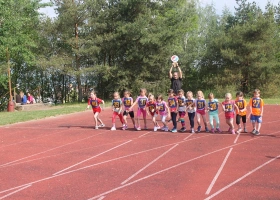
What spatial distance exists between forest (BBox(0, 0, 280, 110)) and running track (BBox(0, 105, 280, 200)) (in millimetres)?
18132

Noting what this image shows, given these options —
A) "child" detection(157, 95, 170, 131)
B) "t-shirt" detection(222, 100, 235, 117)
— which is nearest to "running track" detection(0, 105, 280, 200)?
"child" detection(157, 95, 170, 131)

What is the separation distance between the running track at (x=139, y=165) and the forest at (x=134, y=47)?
59.5 feet

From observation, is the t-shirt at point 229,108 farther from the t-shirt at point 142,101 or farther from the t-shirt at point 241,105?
the t-shirt at point 142,101

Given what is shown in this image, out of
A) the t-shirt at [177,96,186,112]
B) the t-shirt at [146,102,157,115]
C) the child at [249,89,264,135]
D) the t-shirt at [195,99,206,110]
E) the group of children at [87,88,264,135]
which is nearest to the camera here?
the child at [249,89,264,135]

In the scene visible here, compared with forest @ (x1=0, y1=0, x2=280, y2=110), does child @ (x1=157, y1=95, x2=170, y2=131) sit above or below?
below

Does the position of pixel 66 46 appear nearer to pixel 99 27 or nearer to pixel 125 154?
pixel 99 27

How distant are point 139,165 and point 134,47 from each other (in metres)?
23.0

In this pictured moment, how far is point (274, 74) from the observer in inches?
1293

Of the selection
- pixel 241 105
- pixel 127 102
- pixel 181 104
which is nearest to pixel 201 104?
pixel 181 104

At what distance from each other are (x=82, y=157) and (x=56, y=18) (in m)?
26.0

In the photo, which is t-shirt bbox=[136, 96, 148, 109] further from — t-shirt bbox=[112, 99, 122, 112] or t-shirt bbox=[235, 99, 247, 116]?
t-shirt bbox=[235, 99, 247, 116]

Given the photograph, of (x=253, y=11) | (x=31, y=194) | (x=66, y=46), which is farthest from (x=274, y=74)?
(x=31, y=194)

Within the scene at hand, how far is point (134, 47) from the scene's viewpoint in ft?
98.8

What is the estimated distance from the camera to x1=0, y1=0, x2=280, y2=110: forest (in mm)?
29781
